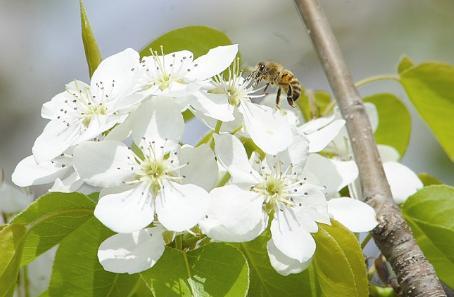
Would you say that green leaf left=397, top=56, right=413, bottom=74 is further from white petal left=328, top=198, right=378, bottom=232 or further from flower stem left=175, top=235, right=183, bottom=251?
flower stem left=175, top=235, right=183, bottom=251

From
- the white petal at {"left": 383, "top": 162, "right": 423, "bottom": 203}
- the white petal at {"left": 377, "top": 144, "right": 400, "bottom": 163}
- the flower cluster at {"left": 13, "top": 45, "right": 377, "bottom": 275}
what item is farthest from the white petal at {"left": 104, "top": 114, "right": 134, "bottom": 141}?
the white petal at {"left": 377, "top": 144, "right": 400, "bottom": 163}

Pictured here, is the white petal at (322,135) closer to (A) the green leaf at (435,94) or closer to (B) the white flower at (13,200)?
(A) the green leaf at (435,94)

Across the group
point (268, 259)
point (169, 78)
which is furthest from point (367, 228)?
point (169, 78)

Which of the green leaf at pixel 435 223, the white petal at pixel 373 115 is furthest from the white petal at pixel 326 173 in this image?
the white petal at pixel 373 115

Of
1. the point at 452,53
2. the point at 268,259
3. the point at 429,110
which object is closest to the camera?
the point at 268,259

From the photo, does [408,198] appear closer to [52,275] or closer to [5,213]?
[52,275]
